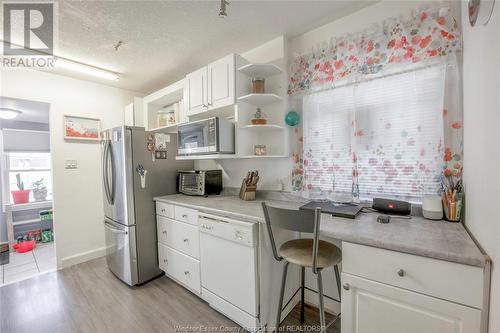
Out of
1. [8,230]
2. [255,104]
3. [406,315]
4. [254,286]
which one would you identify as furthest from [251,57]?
[8,230]

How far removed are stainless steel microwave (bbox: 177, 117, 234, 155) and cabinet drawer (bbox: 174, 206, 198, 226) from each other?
0.57m

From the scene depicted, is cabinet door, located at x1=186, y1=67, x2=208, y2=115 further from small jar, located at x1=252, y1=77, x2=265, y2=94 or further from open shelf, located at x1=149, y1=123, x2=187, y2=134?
small jar, located at x1=252, y1=77, x2=265, y2=94

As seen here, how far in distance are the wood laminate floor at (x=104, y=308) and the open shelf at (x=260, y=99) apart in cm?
185

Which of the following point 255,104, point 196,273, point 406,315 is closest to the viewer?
point 406,315

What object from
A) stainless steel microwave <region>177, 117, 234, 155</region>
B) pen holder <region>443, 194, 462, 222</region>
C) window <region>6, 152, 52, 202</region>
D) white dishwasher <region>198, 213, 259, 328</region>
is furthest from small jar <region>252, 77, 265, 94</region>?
window <region>6, 152, 52, 202</region>

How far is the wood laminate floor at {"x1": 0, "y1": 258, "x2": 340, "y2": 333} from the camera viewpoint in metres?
1.65

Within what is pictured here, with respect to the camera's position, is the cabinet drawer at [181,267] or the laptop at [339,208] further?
the cabinet drawer at [181,267]

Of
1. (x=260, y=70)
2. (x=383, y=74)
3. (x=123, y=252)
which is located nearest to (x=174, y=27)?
(x=260, y=70)

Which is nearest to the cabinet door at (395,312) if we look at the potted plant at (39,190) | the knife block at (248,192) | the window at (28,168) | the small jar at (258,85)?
the knife block at (248,192)

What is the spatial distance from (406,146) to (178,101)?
2.56 meters

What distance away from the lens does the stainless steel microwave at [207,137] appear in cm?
195

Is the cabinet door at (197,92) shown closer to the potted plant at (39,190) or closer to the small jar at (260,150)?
the small jar at (260,150)

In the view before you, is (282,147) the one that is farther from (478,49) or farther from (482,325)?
(482,325)

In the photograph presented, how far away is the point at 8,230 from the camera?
11.0 feet
